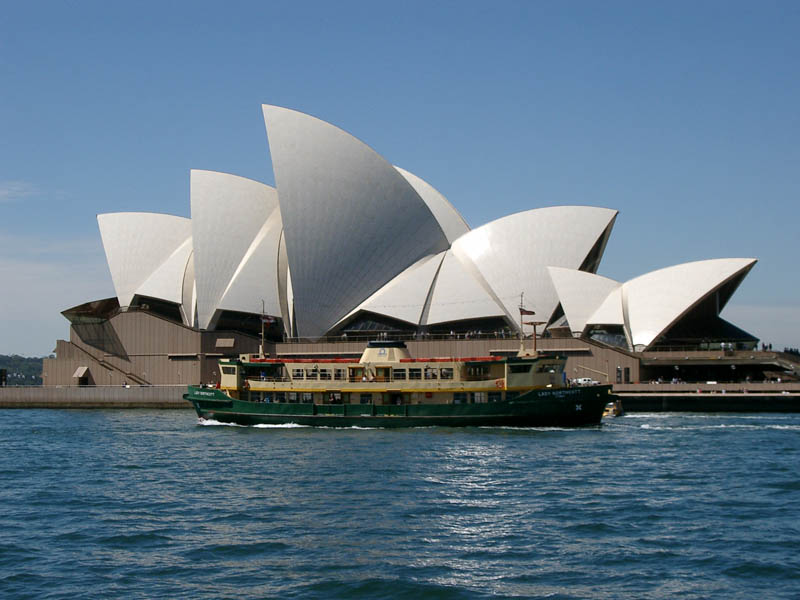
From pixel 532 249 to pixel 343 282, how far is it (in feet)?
41.7

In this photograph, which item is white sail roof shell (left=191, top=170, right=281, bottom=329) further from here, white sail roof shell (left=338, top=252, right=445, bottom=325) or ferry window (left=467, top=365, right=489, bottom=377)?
ferry window (left=467, top=365, right=489, bottom=377)

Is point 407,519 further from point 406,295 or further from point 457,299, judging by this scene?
point 406,295

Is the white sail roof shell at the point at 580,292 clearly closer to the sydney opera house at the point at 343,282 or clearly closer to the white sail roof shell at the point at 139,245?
the sydney opera house at the point at 343,282

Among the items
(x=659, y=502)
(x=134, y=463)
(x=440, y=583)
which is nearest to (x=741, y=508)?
(x=659, y=502)

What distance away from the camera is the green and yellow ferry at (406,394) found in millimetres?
38219

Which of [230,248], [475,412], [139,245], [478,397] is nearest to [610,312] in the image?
[478,397]

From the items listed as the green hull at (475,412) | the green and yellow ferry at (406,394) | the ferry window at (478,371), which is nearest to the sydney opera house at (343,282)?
the green and yellow ferry at (406,394)

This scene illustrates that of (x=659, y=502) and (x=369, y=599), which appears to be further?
(x=659, y=502)

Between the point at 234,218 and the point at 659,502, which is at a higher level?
the point at 234,218

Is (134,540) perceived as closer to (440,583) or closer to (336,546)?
(336,546)

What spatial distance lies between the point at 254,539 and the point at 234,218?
150 feet

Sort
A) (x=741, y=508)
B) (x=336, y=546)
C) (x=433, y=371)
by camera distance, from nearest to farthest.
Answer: (x=336, y=546) → (x=741, y=508) → (x=433, y=371)

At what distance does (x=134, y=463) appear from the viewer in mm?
28125

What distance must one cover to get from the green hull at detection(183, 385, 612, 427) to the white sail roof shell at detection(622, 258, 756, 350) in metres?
16.0
